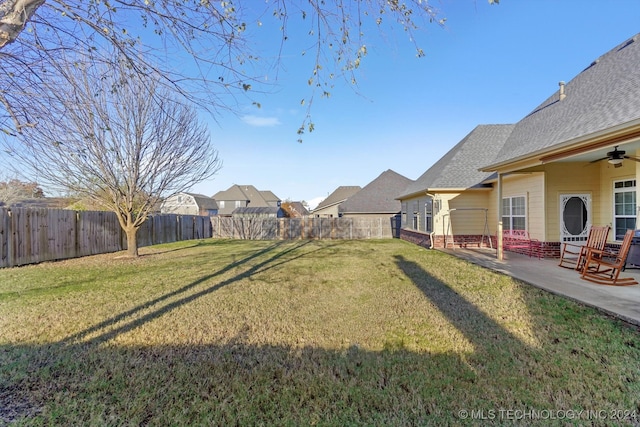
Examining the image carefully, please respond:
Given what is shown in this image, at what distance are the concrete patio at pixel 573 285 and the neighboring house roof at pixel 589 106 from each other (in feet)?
9.14

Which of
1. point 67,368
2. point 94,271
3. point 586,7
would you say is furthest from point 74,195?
point 586,7

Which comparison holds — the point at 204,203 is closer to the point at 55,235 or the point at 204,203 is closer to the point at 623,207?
the point at 55,235

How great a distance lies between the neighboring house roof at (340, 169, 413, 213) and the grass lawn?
59.7 ft

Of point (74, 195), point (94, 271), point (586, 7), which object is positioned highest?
point (586, 7)

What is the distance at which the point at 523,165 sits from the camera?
8.27 m

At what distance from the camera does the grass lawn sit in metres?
2.39

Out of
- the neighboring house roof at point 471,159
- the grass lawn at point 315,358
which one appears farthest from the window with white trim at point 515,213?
the grass lawn at point 315,358

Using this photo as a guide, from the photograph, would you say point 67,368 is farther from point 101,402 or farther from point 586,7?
point 586,7

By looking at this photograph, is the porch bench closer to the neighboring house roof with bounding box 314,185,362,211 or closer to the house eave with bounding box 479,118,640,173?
the house eave with bounding box 479,118,640,173

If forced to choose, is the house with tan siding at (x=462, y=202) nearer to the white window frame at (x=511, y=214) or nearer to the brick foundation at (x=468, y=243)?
the brick foundation at (x=468, y=243)

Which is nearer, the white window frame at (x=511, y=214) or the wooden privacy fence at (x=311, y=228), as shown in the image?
the white window frame at (x=511, y=214)

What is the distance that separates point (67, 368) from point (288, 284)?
4.17m

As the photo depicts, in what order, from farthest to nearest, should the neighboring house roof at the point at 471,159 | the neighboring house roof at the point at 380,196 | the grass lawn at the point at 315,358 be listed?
the neighboring house roof at the point at 380,196, the neighboring house roof at the point at 471,159, the grass lawn at the point at 315,358

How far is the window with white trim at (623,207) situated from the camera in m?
7.57
